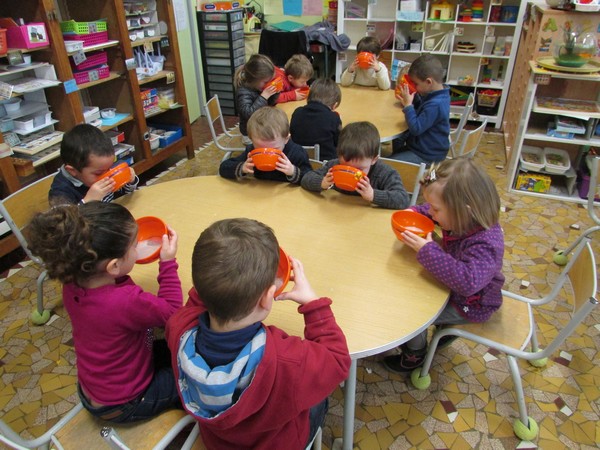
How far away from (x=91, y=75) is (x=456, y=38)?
Result: 361cm

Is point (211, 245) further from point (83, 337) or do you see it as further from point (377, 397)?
point (377, 397)

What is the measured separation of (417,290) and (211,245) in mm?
713

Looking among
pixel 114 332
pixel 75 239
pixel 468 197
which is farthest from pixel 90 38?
pixel 468 197

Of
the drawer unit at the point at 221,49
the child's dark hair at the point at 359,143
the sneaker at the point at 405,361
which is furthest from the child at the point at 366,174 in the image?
the drawer unit at the point at 221,49

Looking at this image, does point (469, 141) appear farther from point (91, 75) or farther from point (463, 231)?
point (91, 75)

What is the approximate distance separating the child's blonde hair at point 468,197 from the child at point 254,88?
1.87 m

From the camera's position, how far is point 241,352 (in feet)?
2.78

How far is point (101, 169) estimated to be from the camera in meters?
1.86

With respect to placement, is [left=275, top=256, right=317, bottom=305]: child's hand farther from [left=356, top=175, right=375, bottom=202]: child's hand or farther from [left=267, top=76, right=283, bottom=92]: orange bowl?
[left=267, top=76, right=283, bottom=92]: orange bowl

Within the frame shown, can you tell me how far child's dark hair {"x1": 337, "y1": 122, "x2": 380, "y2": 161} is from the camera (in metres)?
1.72

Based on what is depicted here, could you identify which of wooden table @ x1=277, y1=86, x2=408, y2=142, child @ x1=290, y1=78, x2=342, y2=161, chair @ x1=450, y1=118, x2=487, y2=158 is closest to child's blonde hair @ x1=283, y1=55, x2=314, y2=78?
wooden table @ x1=277, y1=86, x2=408, y2=142

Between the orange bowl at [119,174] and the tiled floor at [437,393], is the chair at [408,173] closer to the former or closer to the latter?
the tiled floor at [437,393]

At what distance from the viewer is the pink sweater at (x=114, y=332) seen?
1092 millimetres

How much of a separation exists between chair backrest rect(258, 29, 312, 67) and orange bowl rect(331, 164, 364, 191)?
134 inches
